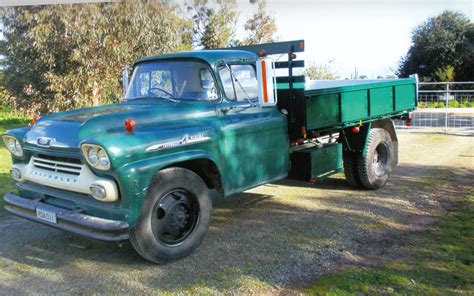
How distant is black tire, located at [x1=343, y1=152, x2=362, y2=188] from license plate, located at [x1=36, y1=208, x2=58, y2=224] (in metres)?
4.67

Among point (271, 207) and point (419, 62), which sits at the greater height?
point (419, 62)

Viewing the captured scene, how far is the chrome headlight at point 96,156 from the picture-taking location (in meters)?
3.86

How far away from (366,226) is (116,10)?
8.21 metres

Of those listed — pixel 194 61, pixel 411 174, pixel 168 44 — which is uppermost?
pixel 168 44

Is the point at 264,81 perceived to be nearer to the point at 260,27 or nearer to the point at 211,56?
the point at 211,56

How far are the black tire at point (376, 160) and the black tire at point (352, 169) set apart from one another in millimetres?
73

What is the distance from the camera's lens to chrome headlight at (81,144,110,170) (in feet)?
12.7

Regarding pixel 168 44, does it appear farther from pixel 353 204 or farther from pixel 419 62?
pixel 419 62

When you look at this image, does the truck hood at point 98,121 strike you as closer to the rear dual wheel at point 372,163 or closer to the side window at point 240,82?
the side window at point 240,82

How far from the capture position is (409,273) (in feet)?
13.5

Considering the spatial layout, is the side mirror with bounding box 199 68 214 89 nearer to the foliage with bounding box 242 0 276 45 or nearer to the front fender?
the front fender

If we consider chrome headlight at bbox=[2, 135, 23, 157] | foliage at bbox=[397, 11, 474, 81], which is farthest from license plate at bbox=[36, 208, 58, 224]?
foliage at bbox=[397, 11, 474, 81]

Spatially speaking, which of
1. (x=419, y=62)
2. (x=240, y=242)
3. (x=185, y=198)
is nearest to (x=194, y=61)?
(x=185, y=198)

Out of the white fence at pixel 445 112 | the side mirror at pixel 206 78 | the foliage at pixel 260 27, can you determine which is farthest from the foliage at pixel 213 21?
the side mirror at pixel 206 78
